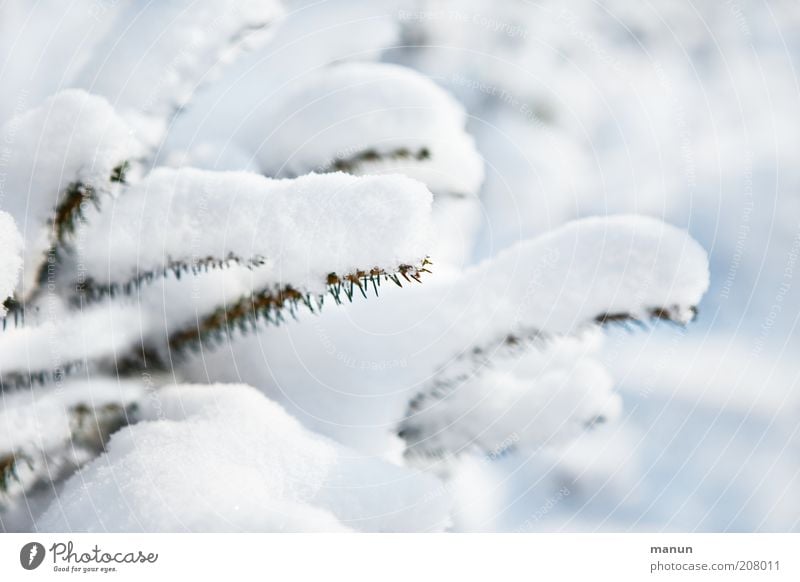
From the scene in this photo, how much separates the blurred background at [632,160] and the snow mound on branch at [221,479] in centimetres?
10

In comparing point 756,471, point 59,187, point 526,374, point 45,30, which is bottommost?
point 756,471

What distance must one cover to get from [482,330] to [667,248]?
171mm

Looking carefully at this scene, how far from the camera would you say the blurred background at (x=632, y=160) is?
1.94ft

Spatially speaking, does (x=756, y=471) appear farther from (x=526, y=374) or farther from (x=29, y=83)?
(x=29, y=83)

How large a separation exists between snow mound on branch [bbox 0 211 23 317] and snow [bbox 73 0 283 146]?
132 millimetres

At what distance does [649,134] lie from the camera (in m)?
0.60

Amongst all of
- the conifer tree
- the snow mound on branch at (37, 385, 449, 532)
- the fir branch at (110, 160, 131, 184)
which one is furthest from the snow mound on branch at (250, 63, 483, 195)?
the snow mound on branch at (37, 385, 449, 532)

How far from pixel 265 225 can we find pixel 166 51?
0.18 m

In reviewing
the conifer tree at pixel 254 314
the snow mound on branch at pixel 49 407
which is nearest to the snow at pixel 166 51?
the conifer tree at pixel 254 314

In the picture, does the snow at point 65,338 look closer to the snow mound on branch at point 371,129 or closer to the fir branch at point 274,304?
the fir branch at point 274,304

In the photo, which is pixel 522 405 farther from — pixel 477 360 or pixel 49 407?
pixel 49 407

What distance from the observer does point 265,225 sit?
561mm
